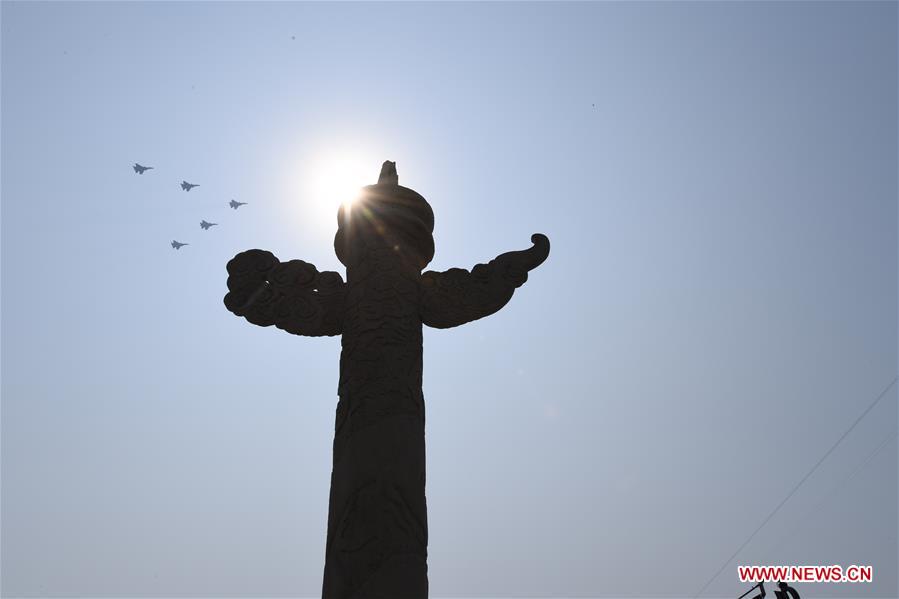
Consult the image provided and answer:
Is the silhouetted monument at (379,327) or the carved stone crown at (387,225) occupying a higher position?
the carved stone crown at (387,225)

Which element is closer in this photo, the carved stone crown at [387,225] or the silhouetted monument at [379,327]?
the silhouetted monument at [379,327]

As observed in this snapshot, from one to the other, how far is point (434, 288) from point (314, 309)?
1021 millimetres

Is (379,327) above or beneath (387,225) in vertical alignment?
beneath

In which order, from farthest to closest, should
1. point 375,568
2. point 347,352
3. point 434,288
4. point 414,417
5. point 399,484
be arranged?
point 434,288 < point 347,352 < point 414,417 < point 399,484 < point 375,568

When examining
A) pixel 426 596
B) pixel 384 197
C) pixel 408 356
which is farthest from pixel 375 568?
A: pixel 384 197

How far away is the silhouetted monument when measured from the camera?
4.83m

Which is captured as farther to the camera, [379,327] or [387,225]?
[387,225]

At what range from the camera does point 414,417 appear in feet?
17.8

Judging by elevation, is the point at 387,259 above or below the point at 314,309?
above

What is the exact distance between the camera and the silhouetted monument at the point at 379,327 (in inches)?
190

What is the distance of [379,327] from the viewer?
5.80 meters

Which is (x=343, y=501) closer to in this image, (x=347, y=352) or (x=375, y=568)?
(x=375, y=568)

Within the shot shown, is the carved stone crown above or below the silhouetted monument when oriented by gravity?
above

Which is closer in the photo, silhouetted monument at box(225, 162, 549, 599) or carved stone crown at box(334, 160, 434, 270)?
silhouetted monument at box(225, 162, 549, 599)
